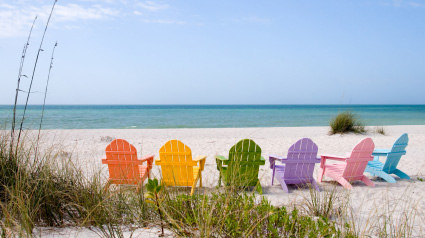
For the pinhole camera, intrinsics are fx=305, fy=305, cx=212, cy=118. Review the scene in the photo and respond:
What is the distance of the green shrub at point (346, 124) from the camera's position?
39.5ft

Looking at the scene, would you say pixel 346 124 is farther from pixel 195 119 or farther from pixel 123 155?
pixel 195 119

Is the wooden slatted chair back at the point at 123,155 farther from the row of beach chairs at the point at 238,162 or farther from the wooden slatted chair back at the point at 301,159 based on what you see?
the wooden slatted chair back at the point at 301,159

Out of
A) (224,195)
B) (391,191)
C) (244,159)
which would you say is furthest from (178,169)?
(391,191)

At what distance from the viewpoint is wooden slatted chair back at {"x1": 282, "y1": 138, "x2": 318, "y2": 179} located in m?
4.83

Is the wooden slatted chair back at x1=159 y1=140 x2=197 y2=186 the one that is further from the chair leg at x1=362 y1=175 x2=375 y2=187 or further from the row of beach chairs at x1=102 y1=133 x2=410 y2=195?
the chair leg at x1=362 y1=175 x2=375 y2=187

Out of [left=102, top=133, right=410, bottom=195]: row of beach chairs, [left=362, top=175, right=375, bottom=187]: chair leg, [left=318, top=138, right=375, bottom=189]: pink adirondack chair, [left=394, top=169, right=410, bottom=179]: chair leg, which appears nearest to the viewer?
[left=102, top=133, right=410, bottom=195]: row of beach chairs

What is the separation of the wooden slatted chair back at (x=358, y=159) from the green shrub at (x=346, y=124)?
7346 millimetres

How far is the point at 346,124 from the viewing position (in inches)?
476

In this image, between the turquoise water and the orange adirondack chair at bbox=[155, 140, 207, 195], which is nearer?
the orange adirondack chair at bbox=[155, 140, 207, 195]

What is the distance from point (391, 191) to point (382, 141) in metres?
6.77

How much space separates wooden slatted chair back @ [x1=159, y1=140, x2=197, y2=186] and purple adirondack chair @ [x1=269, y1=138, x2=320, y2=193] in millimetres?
1449

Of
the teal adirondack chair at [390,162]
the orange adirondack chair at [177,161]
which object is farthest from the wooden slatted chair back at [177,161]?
the teal adirondack chair at [390,162]

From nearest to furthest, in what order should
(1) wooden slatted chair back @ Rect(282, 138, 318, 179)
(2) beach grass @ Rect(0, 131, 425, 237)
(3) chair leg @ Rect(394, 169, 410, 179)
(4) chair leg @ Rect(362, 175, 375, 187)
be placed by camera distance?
(2) beach grass @ Rect(0, 131, 425, 237), (1) wooden slatted chair back @ Rect(282, 138, 318, 179), (4) chair leg @ Rect(362, 175, 375, 187), (3) chair leg @ Rect(394, 169, 410, 179)

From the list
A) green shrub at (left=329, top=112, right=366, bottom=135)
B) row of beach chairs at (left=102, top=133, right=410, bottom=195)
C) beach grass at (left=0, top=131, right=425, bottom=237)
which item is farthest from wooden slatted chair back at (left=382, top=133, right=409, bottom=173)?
green shrub at (left=329, top=112, right=366, bottom=135)
